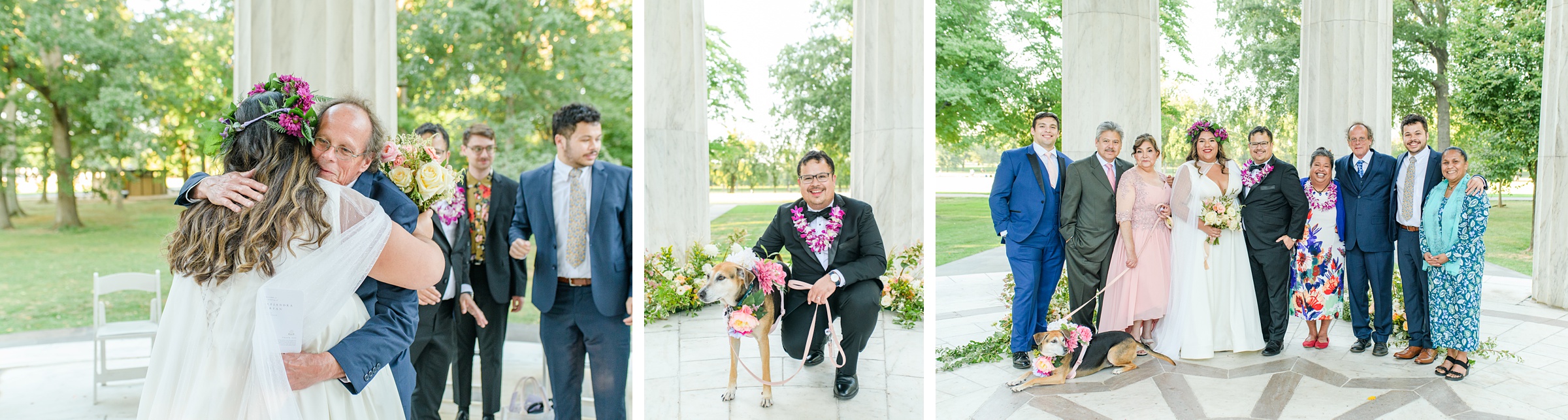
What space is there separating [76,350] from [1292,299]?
357 inches

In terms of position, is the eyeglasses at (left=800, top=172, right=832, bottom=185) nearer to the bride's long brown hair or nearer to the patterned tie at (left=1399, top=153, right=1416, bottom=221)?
the bride's long brown hair

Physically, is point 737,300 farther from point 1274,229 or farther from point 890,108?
point 1274,229

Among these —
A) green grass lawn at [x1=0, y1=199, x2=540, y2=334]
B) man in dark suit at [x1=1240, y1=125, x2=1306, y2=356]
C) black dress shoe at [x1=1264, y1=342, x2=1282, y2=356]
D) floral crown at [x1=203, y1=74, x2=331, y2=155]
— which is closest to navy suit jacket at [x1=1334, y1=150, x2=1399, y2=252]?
man in dark suit at [x1=1240, y1=125, x2=1306, y2=356]

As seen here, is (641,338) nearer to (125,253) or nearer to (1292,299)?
(1292,299)

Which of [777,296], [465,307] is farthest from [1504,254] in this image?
[465,307]

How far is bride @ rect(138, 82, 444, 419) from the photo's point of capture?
6.15ft

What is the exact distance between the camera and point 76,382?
500 centimetres

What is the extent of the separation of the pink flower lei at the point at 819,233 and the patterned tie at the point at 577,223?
923 millimetres

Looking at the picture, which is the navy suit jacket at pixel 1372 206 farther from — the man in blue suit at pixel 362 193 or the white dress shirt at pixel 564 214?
the man in blue suit at pixel 362 193

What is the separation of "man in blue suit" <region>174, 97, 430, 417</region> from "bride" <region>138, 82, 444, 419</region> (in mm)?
40

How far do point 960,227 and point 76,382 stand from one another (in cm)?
1100

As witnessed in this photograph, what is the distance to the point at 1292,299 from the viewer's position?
4945 millimetres

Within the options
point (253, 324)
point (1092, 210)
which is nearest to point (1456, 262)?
point (1092, 210)

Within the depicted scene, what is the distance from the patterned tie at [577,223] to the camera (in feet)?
10.8
